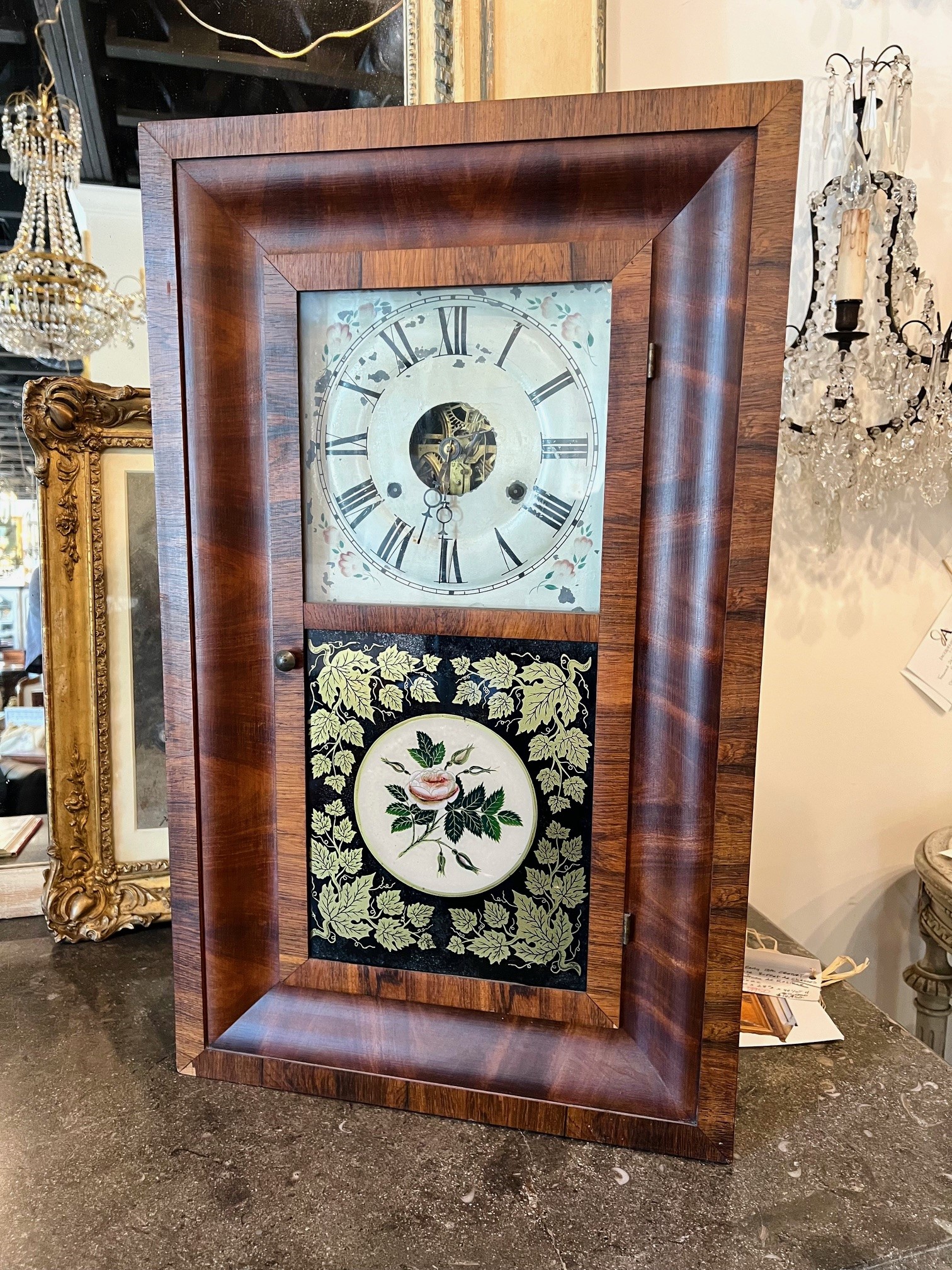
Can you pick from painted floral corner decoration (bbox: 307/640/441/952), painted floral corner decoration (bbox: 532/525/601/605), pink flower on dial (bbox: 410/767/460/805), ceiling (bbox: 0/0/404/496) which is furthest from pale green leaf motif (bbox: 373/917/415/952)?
ceiling (bbox: 0/0/404/496)

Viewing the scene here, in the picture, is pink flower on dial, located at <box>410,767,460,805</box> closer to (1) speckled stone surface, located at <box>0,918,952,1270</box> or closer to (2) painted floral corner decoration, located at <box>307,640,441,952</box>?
(2) painted floral corner decoration, located at <box>307,640,441,952</box>

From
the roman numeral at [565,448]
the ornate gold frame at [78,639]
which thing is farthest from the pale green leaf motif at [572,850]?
the ornate gold frame at [78,639]

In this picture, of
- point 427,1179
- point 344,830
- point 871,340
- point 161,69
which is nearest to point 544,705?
point 344,830

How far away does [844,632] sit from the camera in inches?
49.6

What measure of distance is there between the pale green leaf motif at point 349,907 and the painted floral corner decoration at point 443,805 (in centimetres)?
5

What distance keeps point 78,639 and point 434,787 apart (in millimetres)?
510

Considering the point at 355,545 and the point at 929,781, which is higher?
the point at 355,545

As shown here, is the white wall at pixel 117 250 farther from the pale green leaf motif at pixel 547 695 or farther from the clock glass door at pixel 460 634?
the pale green leaf motif at pixel 547 695

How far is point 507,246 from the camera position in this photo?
652 millimetres

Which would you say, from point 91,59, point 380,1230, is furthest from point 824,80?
point 380,1230

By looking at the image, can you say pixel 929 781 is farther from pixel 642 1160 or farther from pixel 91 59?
pixel 91 59

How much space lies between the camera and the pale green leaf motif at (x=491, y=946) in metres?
0.74

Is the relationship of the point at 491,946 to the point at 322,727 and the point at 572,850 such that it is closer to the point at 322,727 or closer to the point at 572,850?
the point at 572,850

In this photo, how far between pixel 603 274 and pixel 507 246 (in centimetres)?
8
